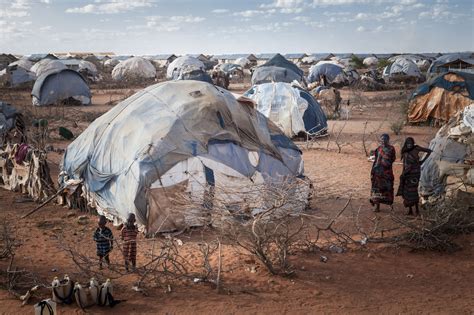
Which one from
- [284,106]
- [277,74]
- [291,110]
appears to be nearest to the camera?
[291,110]

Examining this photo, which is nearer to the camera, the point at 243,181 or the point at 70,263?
the point at 70,263

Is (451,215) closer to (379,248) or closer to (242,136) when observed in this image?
(379,248)

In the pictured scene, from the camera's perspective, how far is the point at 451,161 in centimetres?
842

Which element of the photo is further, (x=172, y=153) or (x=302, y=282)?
(x=172, y=153)

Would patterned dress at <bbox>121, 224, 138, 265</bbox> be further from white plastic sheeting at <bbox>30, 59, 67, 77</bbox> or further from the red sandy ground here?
white plastic sheeting at <bbox>30, 59, 67, 77</bbox>

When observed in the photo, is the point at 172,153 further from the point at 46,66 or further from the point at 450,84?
the point at 46,66

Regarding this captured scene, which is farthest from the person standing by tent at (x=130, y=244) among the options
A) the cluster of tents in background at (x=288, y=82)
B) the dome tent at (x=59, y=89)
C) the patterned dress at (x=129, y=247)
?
→ the dome tent at (x=59, y=89)

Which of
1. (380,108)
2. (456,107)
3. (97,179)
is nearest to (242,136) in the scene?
(97,179)

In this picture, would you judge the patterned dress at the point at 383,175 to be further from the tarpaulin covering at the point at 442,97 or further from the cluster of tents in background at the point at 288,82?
the tarpaulin covering at the point at 442,97

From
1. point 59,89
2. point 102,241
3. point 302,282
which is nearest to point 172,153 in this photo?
point 102,241

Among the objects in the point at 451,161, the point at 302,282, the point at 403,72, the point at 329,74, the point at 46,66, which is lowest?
the point at 302,282

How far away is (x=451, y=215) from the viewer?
23.1ft

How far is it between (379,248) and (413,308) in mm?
1635

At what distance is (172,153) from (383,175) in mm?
3507
